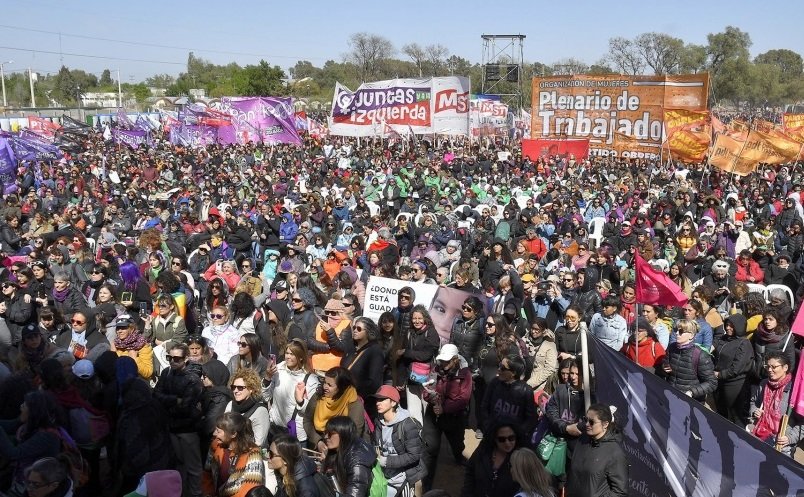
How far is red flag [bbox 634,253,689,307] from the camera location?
635 cm

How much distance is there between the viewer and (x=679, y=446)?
403cm

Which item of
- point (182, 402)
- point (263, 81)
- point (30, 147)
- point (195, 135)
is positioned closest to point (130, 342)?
point (182, 402)

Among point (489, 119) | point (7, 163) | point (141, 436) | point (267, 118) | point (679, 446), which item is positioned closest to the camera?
point (679, 446)

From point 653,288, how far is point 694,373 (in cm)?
91

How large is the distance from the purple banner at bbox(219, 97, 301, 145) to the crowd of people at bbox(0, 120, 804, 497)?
47.1 ft

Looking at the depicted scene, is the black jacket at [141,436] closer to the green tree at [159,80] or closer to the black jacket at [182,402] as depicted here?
the black jacket at [182,402]

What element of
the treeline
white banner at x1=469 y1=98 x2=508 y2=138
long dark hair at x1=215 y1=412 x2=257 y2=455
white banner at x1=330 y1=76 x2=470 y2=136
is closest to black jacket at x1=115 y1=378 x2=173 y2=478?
long dark hair at x1=215 y1=412 x2=257 y2=455

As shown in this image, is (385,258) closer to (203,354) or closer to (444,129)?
(203,354)

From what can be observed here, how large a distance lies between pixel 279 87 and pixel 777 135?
5117 centimetres

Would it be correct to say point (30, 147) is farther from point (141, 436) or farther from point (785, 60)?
point (785, 60)

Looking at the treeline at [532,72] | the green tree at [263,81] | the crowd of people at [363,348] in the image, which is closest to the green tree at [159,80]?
the treeline at [532,72]

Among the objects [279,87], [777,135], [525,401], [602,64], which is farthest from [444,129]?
[602,64]

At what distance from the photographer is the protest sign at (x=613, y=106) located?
58.3 ft

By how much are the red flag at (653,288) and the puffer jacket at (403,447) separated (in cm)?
254
